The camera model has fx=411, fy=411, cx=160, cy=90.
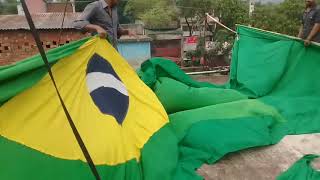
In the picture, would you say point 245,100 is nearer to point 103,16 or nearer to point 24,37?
point 103,16

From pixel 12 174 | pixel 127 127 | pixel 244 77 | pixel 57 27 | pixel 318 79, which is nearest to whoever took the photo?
pixel 12 174

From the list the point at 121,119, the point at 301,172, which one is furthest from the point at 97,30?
the point at 301,172

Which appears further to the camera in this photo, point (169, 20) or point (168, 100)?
point (169, 20)

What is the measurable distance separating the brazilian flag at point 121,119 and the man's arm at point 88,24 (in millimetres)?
90

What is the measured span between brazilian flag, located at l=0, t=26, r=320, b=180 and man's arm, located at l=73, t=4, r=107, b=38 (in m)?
0.09

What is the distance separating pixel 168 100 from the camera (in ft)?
11.0

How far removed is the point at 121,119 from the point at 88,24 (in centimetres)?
97

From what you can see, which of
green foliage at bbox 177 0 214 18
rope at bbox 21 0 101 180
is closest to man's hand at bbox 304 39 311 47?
rope at bbox 21 0 101 180

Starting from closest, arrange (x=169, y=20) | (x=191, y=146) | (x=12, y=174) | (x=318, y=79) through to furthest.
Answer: (x=12, y=174) → (x=191, y=146) → (x=318, y=79) → (x=169, y=20)

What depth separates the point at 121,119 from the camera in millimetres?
2543

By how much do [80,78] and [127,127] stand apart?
1.40ft

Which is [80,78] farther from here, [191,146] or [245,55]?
[245,55]

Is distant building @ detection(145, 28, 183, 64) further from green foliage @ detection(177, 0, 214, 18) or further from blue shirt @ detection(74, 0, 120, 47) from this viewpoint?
blue shirt @ detection(74, 0, 120, 47)

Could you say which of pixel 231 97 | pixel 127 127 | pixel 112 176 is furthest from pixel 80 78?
pixel 231 97
